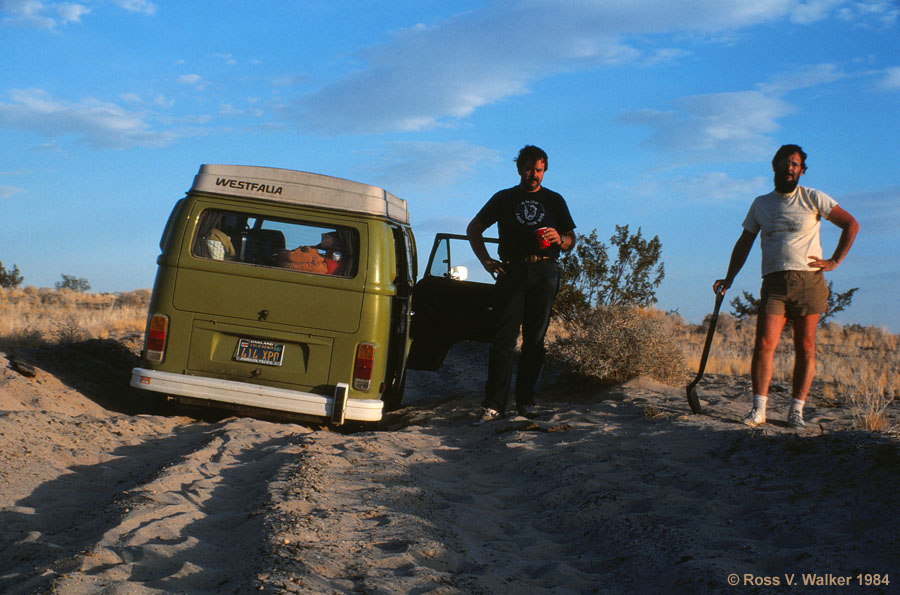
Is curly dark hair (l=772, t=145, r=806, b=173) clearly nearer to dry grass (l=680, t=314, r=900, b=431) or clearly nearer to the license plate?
dry grass (l=680, t=314, r=900, b=431)

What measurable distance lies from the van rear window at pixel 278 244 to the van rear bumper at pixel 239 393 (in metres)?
1.01

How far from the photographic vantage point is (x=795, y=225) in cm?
582

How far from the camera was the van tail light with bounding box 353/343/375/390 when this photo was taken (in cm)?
615

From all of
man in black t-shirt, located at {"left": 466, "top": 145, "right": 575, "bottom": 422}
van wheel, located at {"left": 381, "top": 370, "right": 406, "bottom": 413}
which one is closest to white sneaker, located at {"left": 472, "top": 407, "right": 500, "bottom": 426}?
man in black t-shirt, located at {"left": 466, "top": 145, "right": 575, "bottom": 422}

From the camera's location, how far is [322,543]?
10.6 ft

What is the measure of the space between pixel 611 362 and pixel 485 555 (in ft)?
18.0

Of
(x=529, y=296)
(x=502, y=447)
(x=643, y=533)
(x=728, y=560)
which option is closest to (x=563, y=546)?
(x=643, y=533)

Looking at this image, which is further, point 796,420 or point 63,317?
point 63,317

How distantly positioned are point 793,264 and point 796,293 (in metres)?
Answer: 0.23

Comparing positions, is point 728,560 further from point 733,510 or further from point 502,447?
point 502,447

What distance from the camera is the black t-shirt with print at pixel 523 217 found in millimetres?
6672

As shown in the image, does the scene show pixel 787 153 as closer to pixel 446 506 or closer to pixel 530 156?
pixel 530 156

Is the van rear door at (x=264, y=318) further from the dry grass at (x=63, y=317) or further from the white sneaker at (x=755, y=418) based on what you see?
the dry grass at (x=63, y=317)

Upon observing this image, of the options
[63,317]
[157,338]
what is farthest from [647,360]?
[63,317]
